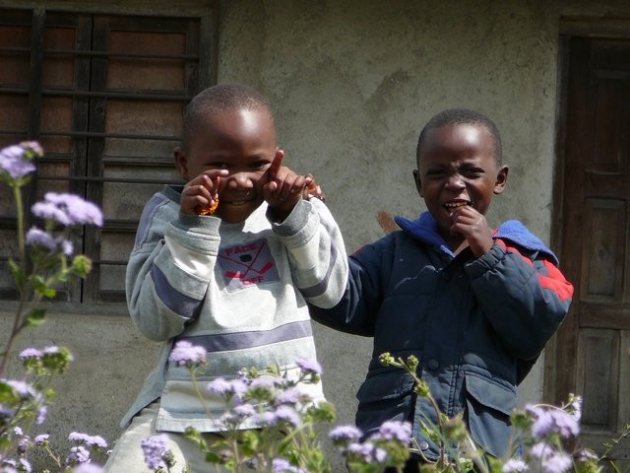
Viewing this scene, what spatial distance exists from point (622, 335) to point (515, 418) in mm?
4642

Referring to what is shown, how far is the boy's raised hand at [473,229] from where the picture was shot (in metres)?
3.20

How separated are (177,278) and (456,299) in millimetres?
795

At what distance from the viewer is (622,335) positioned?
6621 mm

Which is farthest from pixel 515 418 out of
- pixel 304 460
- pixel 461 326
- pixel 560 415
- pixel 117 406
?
pixel 117 406

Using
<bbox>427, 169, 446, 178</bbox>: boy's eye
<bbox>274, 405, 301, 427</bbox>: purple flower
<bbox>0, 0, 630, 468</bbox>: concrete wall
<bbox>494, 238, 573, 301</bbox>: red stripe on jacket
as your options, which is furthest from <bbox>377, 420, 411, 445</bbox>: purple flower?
<bbox>0, 0, 630, 468</bbox>: concrete wall

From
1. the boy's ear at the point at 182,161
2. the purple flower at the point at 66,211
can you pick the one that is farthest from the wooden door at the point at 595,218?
the purple flower at the point at 66,211

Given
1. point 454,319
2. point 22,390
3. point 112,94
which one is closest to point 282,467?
point 22,390

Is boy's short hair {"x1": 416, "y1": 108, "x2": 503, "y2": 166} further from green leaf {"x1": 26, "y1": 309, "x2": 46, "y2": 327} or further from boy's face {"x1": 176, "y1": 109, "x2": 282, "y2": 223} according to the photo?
green leaf {"x1": 26, "y1": 309, "x2": 46, "y2": 327}

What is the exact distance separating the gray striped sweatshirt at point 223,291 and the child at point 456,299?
1.06 feet

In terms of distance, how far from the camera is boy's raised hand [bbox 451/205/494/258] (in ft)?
10.5

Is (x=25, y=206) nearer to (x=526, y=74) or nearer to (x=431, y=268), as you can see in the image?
(x=526, y=74)

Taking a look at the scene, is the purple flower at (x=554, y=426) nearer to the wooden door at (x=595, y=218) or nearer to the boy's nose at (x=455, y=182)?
the boy's nose at (x=455, y=182)

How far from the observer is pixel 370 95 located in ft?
20.9

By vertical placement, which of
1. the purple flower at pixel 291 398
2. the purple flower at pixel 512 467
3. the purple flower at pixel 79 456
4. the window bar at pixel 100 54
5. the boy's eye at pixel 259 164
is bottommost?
the purple flower at pixel 79 456
